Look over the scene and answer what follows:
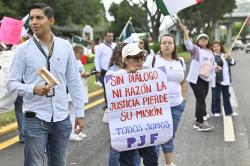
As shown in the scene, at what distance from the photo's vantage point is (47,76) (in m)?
4.08

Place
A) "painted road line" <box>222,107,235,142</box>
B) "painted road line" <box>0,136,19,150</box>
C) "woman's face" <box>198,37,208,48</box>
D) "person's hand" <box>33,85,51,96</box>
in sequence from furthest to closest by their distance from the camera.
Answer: "woman's face" <box>198,37,208,48</box> < "painted road line" <box>222,107,235,142</box> < "painted road line" <box>0,136,19,150</box> < "person's hand" <box>33,85,51,96</box>

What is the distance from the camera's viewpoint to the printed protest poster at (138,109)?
477cm

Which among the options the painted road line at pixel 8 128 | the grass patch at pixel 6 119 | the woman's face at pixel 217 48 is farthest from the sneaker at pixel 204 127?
the grass patch at pixel 6 119

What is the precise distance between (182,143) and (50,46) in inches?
172

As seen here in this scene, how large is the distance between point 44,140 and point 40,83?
49 cm

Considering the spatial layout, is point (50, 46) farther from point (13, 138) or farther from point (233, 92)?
point (233, 92)

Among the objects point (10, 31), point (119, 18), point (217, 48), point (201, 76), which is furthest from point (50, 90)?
point (119, 18)

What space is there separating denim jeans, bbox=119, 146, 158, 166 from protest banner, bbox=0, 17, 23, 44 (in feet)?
12.9

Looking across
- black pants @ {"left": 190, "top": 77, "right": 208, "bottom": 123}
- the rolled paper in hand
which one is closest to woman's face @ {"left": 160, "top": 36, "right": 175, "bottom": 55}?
the rolled paper in hand

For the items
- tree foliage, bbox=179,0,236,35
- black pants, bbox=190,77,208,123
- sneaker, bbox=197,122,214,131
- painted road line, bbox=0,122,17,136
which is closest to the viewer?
painted road line, bbox=0,122,17,136

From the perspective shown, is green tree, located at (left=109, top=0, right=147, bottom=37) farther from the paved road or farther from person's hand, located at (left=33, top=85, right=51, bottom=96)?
person's hand, located at (left=33, top=85, right=51, bottom=96)

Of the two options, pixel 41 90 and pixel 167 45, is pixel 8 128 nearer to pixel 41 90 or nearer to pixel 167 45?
pixel 167 45

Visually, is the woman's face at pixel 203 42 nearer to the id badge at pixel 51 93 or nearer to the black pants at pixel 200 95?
the black pants at pixel 200 95

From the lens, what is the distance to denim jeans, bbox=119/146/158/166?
195 inches
